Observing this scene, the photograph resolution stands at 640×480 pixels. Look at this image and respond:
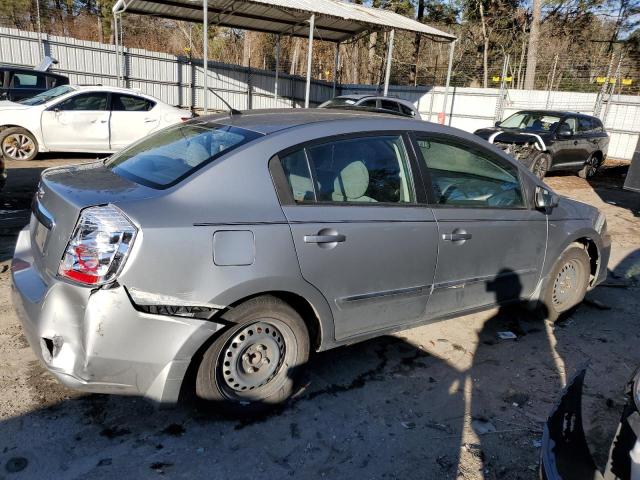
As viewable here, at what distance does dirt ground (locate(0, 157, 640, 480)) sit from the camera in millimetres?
2455

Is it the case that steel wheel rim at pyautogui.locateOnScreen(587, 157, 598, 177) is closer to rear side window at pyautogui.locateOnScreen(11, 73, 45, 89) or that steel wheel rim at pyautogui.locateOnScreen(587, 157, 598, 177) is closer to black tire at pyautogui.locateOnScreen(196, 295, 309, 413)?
black tire at pyautogui.locateOnScreen(196, 295, 309, 413)

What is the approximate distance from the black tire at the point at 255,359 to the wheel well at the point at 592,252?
9.09ft

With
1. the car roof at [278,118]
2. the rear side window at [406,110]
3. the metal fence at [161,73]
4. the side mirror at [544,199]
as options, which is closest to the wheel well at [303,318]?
Result: the car roof at [278,118]

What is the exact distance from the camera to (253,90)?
75.3 feet

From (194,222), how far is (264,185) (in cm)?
44

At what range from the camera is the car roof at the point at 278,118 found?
117 inches

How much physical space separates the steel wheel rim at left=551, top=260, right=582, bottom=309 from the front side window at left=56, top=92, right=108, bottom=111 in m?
8.90

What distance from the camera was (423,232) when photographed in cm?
311

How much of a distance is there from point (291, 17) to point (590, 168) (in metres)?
10.2

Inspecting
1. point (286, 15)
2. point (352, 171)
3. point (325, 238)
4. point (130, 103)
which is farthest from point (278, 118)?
point (286, 15)

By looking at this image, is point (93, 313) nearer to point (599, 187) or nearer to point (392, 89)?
point (599, 187)

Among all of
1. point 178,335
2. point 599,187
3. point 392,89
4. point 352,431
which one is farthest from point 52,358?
point 392,89

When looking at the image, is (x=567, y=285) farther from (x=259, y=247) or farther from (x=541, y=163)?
(x=541, y=163)

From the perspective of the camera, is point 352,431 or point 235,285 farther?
point 352,431
